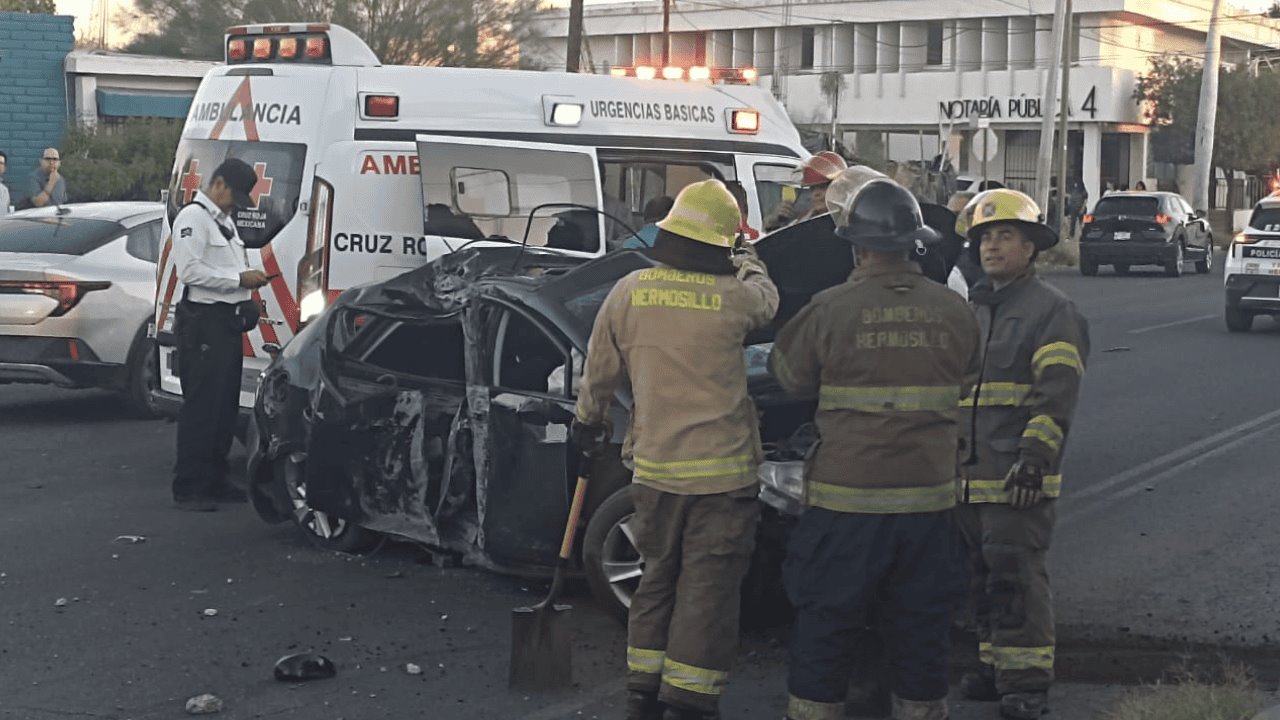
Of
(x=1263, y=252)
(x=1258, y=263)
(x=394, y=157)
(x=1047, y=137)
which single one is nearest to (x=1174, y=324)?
(x=1258, y=263)

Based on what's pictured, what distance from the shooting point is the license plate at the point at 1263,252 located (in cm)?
1872

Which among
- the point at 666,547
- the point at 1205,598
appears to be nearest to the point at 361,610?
the point at 666,547

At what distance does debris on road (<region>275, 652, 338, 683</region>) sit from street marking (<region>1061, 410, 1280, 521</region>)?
4.30 meters

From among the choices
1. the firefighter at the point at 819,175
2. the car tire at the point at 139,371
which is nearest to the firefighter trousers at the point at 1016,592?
the firefighter at the point at 819,175

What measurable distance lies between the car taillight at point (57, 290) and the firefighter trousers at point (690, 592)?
24.1 feet

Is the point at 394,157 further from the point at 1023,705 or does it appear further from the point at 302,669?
the point at 1023,705

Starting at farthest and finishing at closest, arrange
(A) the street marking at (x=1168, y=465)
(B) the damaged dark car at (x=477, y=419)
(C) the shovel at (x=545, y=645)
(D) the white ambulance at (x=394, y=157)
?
(D) the white ambulance at (x=394, y=157)
(A) the street marking at (x=1168, y=465)
(B) the damaged dark car at (x=477, y=419)
(C) the shovel at (x=545, y=645)

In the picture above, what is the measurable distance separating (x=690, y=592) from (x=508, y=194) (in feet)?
19.9

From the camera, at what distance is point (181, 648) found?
6574 millimetres

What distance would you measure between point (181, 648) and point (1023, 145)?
192ft

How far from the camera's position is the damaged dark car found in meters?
6.91

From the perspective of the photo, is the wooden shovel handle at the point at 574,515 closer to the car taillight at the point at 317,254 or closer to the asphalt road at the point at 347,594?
the asphalt road at the point at 347,594

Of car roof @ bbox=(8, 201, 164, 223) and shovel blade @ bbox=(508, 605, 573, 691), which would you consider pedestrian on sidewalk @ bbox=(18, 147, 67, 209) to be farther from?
shovel blade @ bbox=(508, 605, 573, 691)

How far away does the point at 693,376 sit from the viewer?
5.46 metres
